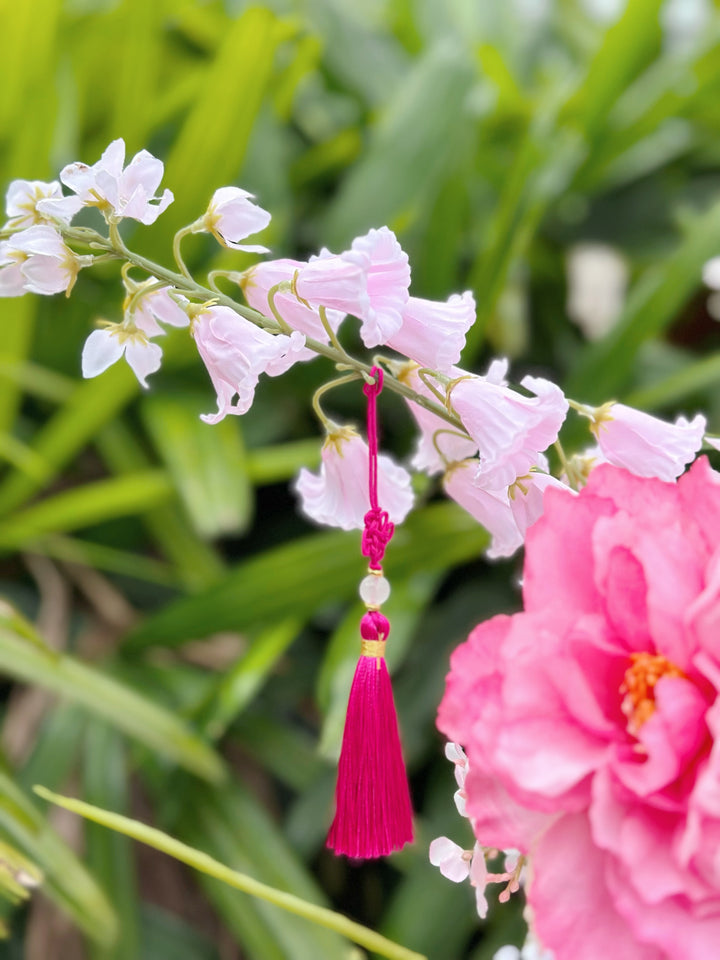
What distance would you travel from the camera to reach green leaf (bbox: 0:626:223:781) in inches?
16.8

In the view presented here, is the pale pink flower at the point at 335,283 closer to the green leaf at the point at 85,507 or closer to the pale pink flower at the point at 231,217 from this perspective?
the pale pink flower at the point at 231,217

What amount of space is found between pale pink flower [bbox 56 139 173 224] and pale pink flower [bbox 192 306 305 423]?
3cm

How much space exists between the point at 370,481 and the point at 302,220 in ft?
1.88

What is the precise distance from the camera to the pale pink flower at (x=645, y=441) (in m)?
0.23

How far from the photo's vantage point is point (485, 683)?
0.17 m

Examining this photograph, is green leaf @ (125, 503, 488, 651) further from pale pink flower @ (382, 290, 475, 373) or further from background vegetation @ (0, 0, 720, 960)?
pale pink flower @ (382, 290, 475, 373)

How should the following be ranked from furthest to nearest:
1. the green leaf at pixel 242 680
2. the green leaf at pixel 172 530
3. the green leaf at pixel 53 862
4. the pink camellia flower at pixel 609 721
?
the green leaf at pixel 172 530 < the green leaf at pixel 242 680 < the green leaf at pixel 53 862 < the pink camellia flower at pixel 609 721

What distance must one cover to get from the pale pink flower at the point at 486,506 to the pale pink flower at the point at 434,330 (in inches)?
1.5

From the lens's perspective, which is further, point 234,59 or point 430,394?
point 234,59

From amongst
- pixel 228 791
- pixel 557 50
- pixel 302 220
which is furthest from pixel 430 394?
pixel 557 50

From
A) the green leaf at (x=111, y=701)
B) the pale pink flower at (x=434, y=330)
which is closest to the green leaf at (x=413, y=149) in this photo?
the green leaf at (x=111, y=701)

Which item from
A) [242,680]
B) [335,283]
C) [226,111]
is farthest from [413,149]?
[335,283]

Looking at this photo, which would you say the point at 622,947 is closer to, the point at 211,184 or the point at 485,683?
the point at 485,683

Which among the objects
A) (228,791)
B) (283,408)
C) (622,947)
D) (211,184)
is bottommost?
(228,791)
